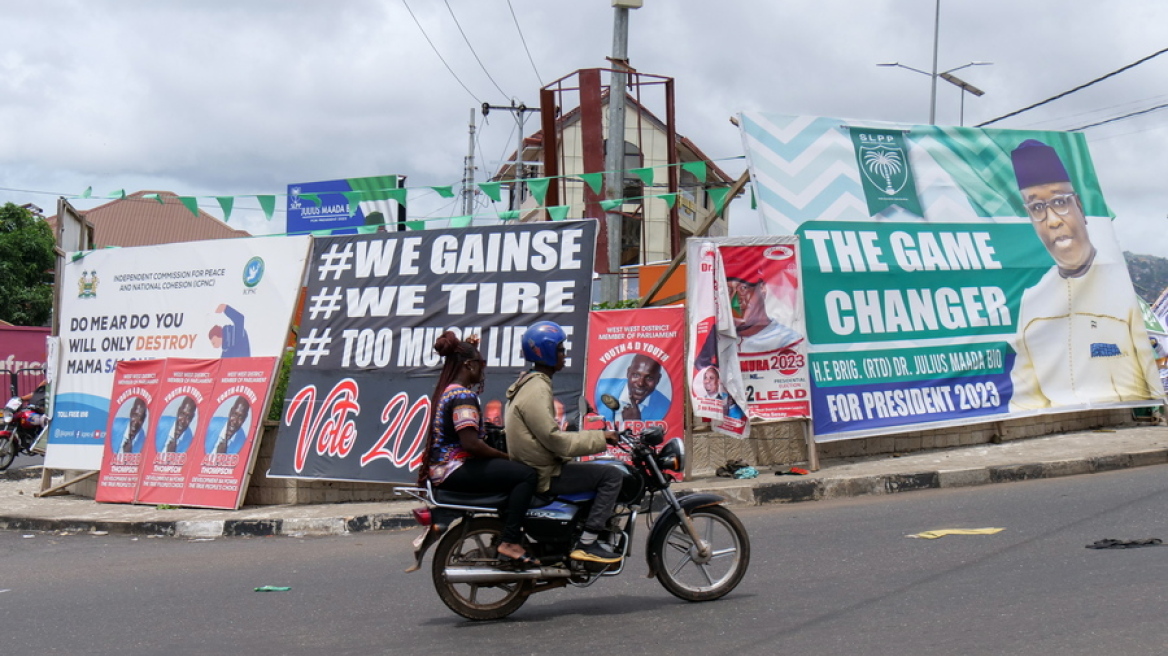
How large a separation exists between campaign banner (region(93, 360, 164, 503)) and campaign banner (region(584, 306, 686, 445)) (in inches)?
191

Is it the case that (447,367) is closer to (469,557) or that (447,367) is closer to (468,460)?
(468,460)

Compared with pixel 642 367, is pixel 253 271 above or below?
above

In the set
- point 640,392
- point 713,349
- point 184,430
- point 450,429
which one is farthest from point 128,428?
point 450,429

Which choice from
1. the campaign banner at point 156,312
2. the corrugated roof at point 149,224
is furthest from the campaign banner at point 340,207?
the corrugated roof at point 149,224

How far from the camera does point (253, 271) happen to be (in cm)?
1141

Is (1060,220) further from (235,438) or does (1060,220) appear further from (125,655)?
(125,655)

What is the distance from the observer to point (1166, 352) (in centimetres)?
1413

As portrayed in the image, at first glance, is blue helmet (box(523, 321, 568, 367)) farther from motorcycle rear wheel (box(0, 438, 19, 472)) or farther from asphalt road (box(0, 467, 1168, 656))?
motorcycle rear wheel (box(0, 438, 19, 472))

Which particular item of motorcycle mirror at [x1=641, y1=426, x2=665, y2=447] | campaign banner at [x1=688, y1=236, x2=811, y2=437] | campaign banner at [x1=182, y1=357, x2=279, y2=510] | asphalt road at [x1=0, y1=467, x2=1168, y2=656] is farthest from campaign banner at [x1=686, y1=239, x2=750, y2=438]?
motorcycle mirror at [x1=641, y1=426, x2=665, y2=447]

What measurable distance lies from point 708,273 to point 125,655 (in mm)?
6500

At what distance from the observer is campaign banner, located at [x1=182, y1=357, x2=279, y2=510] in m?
10.5

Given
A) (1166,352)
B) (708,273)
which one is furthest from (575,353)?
(1166,352)

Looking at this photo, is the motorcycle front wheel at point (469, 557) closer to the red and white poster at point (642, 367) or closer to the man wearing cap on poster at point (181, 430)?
the red and white poster at point (642, 367)

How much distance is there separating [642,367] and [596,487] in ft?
15.9
